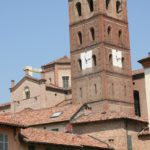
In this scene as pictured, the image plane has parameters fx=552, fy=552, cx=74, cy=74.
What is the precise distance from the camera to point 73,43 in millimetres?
63594

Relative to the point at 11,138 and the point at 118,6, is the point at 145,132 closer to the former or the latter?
the point at 11,138

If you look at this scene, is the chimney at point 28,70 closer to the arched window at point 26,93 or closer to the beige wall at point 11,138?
the arched window at point 26,93

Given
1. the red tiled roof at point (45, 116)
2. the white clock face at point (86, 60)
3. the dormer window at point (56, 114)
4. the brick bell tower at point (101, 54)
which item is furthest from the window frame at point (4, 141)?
the white clock face at point (86, 60)

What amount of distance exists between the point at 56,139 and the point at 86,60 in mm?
27192

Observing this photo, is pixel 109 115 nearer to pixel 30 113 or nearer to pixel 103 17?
pixel 30 113

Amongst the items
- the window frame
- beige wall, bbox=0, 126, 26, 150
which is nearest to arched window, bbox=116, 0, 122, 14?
beige wall, bbox=0, 126, 26, 150

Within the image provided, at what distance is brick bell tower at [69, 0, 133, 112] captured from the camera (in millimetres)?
59562

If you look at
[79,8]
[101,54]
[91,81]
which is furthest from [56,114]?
[79,8]

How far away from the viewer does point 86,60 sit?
61594 millimetres

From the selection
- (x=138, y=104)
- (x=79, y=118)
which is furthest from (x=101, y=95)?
(x=79, y=118)

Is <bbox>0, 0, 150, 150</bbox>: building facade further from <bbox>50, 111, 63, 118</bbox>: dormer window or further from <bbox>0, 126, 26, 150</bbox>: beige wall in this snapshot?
<bbox>0, 126, 26, 150</bbox>: beige wall

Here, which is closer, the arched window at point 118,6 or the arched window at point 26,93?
the arched window at point 118,6

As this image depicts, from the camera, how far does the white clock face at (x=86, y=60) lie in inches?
2414

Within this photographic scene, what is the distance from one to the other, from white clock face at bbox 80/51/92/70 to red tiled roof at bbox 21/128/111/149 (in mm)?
21989
